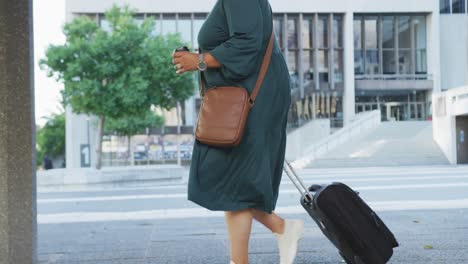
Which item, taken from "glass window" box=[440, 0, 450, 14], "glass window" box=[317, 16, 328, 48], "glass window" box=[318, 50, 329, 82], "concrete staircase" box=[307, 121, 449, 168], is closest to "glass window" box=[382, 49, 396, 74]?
"glass window" box=[318, 50, 329, 82]

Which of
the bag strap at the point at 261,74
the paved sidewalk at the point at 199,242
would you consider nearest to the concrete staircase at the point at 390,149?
the paved sidewalk at the point at 199,242

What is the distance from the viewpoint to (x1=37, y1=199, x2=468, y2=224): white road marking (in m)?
6.47

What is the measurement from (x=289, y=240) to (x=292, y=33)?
43.4m

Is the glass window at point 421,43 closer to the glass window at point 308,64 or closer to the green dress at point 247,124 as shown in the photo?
the glass window at point 308,64

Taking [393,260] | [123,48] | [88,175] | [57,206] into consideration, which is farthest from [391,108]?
[393,260]

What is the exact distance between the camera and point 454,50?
46000 millimetres

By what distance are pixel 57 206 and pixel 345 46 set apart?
38703 millimetres

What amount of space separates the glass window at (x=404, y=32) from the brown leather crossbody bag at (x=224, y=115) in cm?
4658

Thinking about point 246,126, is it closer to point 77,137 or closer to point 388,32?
point 77,137

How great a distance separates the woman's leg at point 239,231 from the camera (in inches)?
98.3

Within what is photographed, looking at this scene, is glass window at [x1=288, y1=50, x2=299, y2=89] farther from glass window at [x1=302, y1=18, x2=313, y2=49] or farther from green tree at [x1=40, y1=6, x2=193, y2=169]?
green tree at [x1=40, y1=6, x2=193, y2=169]

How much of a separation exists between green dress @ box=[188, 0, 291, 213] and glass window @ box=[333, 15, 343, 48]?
43.7 meters

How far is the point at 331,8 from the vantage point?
44250 mm

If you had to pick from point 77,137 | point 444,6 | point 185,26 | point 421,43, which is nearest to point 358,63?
point 421,43
